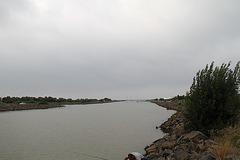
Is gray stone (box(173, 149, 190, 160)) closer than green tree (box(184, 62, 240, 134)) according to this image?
Yes

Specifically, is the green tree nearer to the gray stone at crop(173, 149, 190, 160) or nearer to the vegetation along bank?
the vegetation along bank

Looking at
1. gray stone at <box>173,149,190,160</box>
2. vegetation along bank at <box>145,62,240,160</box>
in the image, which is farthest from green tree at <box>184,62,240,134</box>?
→ gray stone at <box>173,149,190,160</box>

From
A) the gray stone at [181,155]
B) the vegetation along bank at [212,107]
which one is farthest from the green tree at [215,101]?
the gray stone at [181,155]

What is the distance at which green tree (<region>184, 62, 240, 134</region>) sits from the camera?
855 cm

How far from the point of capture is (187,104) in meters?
10.0

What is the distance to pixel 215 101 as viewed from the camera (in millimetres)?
8398

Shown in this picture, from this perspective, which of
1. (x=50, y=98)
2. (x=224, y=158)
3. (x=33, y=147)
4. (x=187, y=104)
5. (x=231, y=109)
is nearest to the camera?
Answer: (x=224, y=158)

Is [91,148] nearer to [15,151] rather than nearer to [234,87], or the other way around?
[15,151]

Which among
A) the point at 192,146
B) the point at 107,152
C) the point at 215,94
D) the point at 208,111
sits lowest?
the point at 107,152

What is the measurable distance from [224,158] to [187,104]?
559 cm

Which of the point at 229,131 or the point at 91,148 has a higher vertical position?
the point at 229,131

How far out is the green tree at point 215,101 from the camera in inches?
336

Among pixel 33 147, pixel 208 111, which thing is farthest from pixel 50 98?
pixel 208 111

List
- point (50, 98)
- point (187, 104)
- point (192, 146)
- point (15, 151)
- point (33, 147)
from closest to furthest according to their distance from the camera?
point (192, 146) → point (187, 104) → point (15, 151) → point (33, 147) → point (50, 98)
